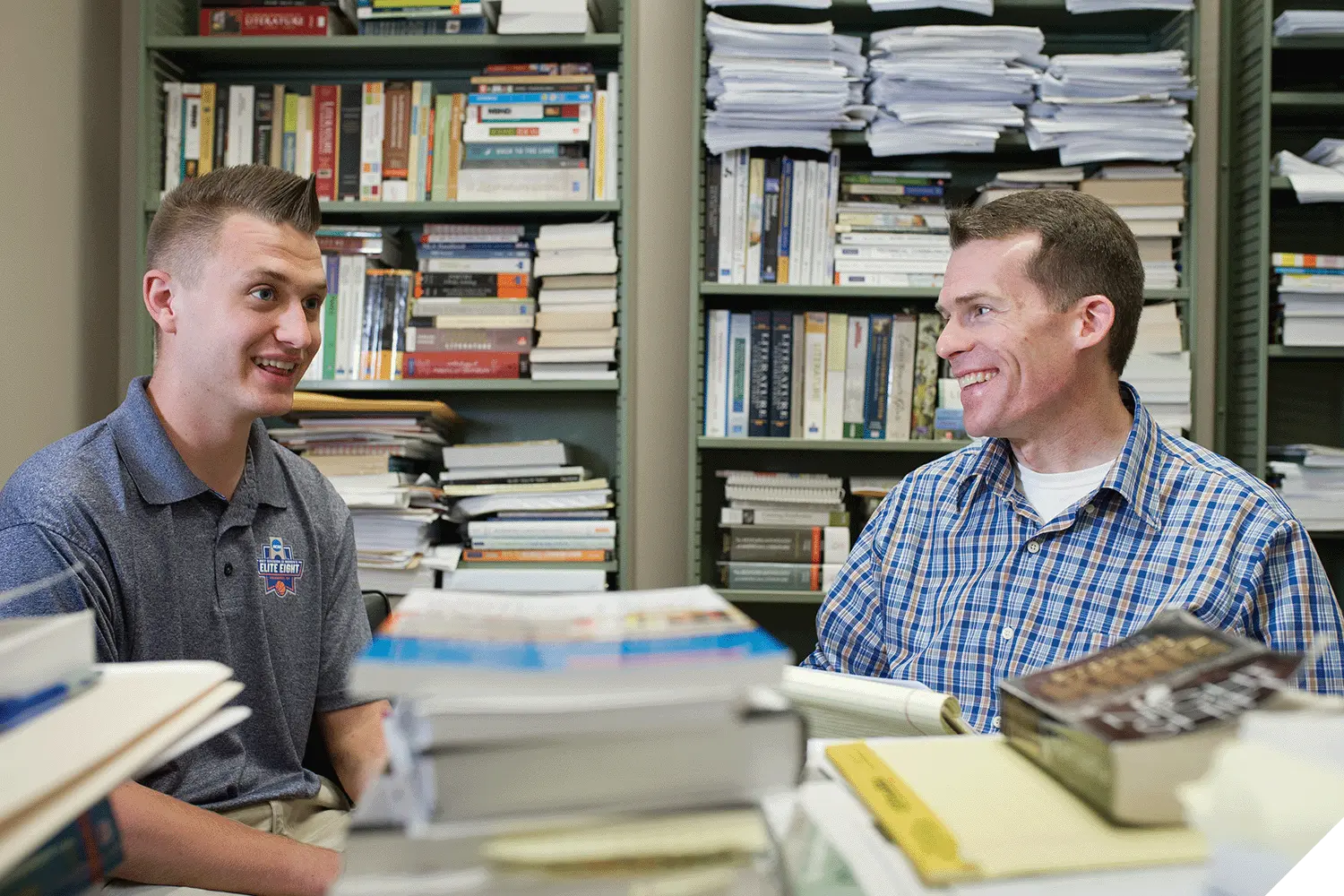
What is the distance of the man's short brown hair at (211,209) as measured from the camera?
1.48 m

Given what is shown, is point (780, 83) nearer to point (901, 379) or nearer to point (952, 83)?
point (952, 83)

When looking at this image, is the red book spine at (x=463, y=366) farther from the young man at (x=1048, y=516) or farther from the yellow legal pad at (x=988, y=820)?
the yellow legal pad at (x=988, y=820)

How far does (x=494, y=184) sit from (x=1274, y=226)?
2.00m

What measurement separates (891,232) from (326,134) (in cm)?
141

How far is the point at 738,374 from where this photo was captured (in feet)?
8.16

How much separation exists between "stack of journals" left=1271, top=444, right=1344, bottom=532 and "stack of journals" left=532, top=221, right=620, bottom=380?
5.29 ft

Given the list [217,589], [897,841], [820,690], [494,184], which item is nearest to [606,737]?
[897,841]

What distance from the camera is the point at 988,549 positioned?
1466 mm

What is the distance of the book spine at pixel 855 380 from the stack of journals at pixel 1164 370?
0.61 metres

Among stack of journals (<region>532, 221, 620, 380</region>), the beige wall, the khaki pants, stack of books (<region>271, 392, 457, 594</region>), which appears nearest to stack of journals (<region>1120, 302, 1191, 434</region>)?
stack of journals (<region>532, 221, 620, 380</region>)

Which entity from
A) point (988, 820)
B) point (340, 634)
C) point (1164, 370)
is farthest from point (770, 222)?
point (988, 820)

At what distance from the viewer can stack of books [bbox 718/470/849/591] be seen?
2.44 metres

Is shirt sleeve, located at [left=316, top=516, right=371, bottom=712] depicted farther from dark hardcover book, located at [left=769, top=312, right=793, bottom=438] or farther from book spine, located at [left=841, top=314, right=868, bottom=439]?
book spine, located at [left=841, top=314, right=868, bottom=439]

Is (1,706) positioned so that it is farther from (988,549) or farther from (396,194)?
(396,194)
